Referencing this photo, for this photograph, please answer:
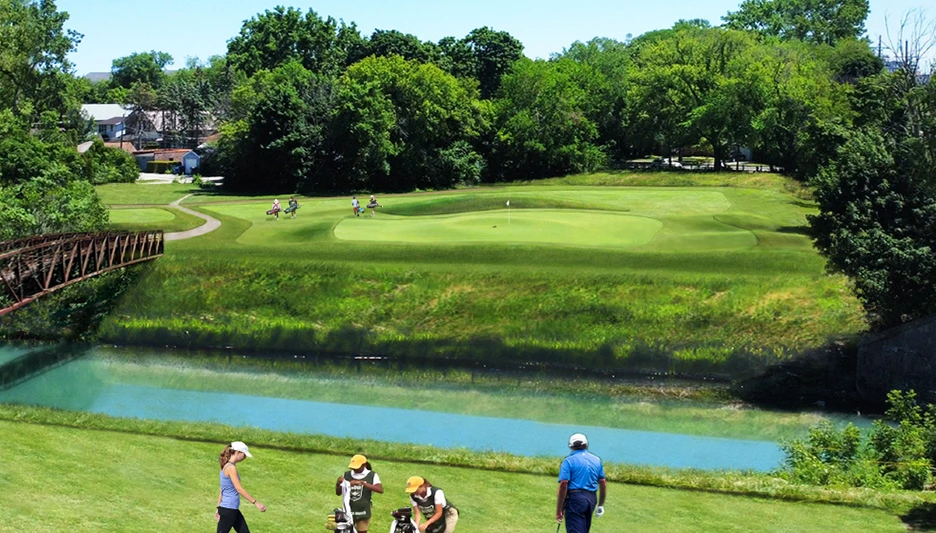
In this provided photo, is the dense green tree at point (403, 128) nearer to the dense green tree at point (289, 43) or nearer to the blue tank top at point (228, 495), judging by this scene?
the dense green tree at point (289, 43)

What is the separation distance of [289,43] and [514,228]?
93.6 metres

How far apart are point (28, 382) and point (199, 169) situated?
2807 inches

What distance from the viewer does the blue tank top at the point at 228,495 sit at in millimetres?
14797

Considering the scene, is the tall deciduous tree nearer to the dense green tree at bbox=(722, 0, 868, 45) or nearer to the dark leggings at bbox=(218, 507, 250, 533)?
the dark leggings at bbox=(218, 507, 250, 533)

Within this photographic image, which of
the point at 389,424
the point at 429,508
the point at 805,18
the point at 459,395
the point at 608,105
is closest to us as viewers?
the point at 429,508

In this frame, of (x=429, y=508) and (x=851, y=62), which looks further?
(x=851, y=62)

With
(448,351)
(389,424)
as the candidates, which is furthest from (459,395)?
(448,351)

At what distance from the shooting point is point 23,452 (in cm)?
2359

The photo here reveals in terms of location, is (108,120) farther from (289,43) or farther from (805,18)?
(805,18)

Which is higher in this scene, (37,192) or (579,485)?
(37,192)

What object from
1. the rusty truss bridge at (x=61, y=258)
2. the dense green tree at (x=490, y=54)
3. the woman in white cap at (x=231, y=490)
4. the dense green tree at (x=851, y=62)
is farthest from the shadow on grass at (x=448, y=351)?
the dense green tree at (x=490, y=54)

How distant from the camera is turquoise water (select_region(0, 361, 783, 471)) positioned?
31.2 m

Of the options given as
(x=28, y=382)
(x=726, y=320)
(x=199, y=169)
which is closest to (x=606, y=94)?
(x=199, y=169)

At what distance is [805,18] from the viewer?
554 ft
